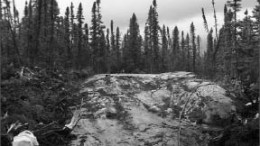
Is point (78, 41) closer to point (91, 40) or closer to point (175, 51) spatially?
point (91, 40)

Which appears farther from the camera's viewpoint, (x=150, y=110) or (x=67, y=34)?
(x=67, y=34)

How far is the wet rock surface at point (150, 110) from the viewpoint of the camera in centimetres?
1260

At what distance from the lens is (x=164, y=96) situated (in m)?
16.6

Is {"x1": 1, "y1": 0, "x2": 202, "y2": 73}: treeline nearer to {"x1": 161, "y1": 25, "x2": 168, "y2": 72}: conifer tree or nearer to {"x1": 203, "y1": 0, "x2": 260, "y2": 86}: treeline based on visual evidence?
{"x1": 161, "y1": 25, "x2": 168, "y2": 72}: conifer tree

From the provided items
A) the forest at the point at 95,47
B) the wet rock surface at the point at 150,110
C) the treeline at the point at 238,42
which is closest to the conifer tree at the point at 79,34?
the forest at the point at 95,47

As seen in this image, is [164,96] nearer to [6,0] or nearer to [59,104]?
[59,104]

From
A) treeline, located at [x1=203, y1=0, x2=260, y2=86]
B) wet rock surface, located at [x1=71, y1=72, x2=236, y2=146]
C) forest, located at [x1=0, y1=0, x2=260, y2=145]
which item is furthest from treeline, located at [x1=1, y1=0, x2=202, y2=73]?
wet rock surface, located at [x1=71, y1=72, x2=236, y2=146]

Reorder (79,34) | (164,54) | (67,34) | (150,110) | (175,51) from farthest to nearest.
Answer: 1. (175,51)
2. (164,54)
3. (67,34)
4. (79,34)
5. (150,110)

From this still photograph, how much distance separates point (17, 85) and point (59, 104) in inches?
78.5

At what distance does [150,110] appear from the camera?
15164 millimetres

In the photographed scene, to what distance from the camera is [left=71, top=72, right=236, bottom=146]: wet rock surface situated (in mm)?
12602

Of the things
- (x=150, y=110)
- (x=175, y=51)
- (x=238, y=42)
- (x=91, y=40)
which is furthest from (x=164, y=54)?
(x=150, y=110)

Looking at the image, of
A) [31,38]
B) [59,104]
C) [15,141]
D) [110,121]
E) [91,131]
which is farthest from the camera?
[31,38]

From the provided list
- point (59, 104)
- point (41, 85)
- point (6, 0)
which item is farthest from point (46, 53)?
point (59, 104)
